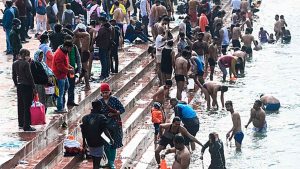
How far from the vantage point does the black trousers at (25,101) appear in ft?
54.5

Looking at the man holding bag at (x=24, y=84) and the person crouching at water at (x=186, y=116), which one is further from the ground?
the man holding bag at (x=24, y=84)

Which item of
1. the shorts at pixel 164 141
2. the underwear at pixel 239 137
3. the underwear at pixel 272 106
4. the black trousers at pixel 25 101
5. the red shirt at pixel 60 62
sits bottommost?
the underwear at pixel 272 106

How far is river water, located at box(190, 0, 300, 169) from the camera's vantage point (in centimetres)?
2002

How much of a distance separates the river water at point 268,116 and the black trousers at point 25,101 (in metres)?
3.60

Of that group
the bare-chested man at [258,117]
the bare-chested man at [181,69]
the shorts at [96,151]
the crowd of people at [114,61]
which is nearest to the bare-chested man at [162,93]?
the crowd of people at [114,61]

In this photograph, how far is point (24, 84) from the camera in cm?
1656

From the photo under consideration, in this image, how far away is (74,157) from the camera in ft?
53.2

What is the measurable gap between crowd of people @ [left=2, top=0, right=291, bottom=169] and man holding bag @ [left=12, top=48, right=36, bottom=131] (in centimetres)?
2

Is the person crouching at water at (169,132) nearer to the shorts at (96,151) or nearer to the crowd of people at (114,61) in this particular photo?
the crowd of people at (114,61)

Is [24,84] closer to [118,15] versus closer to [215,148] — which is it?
[215,148]

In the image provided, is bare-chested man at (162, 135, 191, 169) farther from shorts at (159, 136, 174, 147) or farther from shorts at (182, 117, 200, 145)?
shorts at (182, 117, 200, 145)

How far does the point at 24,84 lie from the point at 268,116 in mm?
9489

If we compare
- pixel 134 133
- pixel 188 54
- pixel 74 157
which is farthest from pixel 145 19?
pixel 74 157

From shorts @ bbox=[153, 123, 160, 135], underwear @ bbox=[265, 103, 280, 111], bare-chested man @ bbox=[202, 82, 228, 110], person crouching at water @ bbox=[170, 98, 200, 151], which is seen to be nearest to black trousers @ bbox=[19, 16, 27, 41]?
bare-chested man @ bbox=[202, 82, 228, 110]
